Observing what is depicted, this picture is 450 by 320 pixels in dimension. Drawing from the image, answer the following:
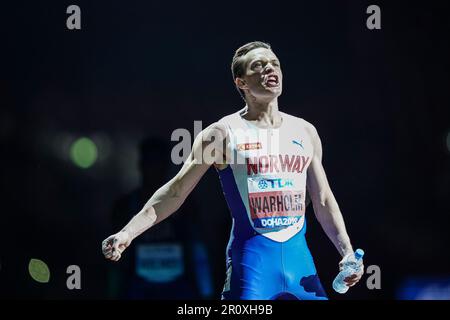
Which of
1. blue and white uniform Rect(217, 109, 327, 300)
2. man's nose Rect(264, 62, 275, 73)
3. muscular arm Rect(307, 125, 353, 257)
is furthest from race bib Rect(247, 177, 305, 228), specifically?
man's nose Rect(264, 62, 275, 73)

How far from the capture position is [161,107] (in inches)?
168

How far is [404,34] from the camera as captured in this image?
439cm

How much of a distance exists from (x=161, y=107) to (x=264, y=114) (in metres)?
0.88

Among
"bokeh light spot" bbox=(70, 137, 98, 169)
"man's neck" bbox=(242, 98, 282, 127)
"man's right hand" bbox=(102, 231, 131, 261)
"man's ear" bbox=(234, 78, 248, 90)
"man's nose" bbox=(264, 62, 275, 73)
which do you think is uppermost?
"man's nose" bbox=(264, 62, 275, 73)

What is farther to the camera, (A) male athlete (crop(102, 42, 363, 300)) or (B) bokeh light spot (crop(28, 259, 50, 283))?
(B) bokeh light spot (crop(28, 259, 50, 283))

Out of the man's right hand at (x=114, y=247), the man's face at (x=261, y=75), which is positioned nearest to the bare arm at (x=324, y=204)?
the man's face at (x=261, y=75)

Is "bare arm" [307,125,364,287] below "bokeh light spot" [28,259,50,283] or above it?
above

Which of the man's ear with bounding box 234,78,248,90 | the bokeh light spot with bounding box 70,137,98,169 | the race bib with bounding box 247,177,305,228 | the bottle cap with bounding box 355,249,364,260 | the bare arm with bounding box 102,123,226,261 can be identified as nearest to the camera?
the bottle cap with bounding box 355,249,364,260

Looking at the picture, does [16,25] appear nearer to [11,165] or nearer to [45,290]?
[11,165]

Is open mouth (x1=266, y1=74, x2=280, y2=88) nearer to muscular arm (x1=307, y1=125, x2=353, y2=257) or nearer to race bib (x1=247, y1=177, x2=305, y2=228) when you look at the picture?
muscular arm (x1=307, y1=125, x2=353, y2=257)

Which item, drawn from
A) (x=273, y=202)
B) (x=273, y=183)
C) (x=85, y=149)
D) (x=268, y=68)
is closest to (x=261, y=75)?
(x=268, y=68)

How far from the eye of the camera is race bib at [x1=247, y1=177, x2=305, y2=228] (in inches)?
135

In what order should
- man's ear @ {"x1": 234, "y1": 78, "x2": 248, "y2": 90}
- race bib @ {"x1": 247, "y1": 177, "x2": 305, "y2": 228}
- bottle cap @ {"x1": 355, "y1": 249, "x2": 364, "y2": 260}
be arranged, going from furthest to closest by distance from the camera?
man's ear @ {"x1": 234, "y1": 78, "x2": 248, "y2": 90} < race bib @ {"x1": 247, "y1": 177, "x2": 305, "y2": 228} < bottle cap @ {"x1": 355, "y1": 249, "x2": 364, "y2": 260}

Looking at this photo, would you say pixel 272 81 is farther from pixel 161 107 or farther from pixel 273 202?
pixel 161 107
